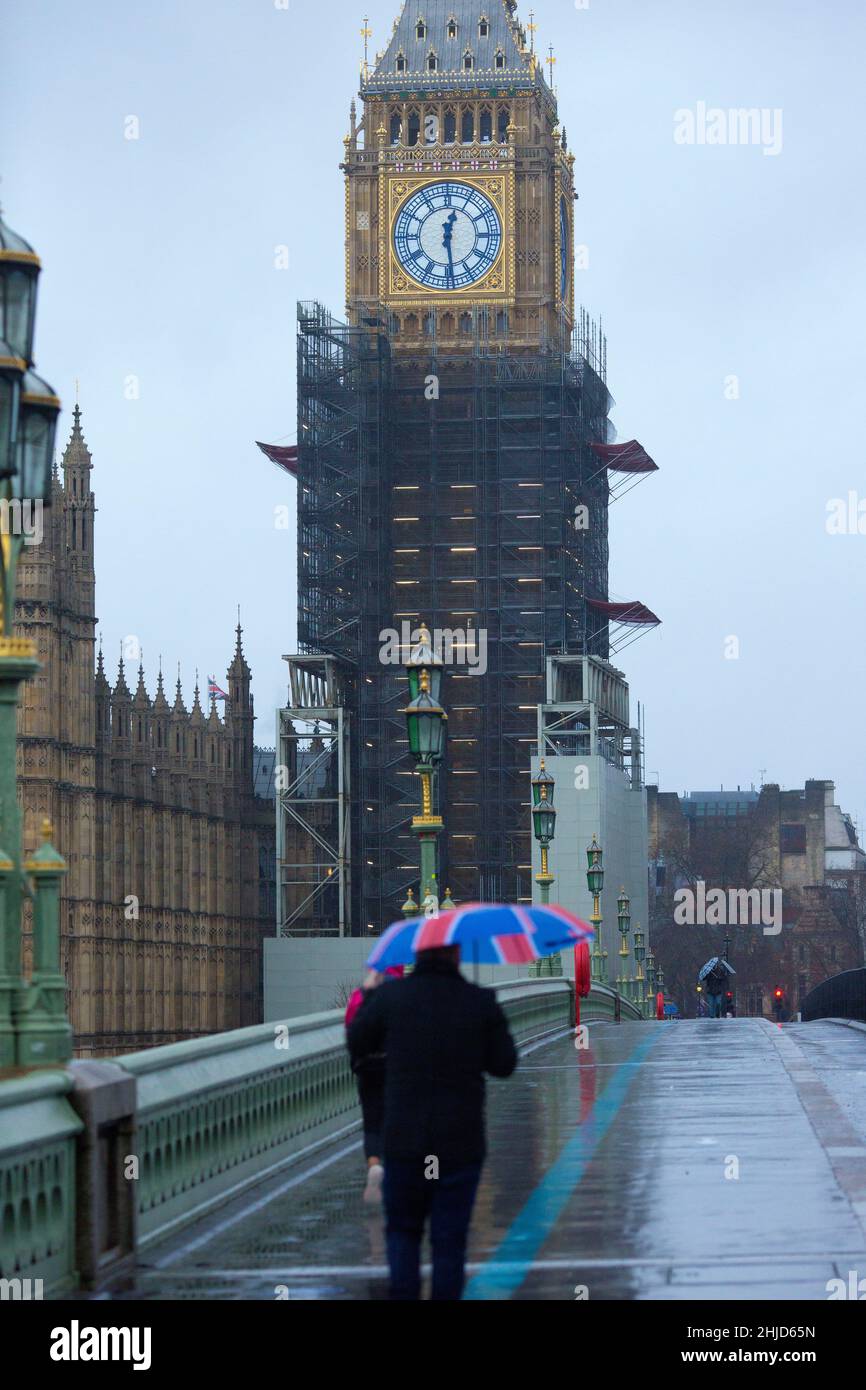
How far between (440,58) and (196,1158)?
99901 millimetres

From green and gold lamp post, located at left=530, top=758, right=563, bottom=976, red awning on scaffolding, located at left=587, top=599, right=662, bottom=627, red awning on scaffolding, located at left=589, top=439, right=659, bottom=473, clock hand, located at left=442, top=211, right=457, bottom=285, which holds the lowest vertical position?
green and gold lamp post, located at left=530, top=758, right=563, bottom=976

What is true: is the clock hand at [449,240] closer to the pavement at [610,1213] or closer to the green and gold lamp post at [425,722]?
the green and gold lamp post at [425,722]

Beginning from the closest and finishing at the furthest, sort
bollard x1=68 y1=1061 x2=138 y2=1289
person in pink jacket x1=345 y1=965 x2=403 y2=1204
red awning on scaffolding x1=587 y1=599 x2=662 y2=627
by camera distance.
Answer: bollard x1=68 y1=1061 x2=138 y2=1289 < person in pink jacket x1=345 y1=965 x2=403 y2=1204 < red awning on scaffolding x1=587 y1=599 x2=662 y2=627

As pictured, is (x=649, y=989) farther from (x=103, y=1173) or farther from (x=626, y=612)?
(x=103, y=1173)

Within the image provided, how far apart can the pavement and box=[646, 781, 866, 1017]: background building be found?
133021 millimetres

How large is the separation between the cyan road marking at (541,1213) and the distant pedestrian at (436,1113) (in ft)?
4.15

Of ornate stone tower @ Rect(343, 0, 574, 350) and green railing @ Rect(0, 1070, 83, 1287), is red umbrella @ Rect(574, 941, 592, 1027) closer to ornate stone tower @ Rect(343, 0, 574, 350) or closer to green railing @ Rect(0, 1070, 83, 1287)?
green railing @ Rect(0, 1070, 83, 1287)

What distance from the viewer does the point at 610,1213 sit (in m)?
13.9

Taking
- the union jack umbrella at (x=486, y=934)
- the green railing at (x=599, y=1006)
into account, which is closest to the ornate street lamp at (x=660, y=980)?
the green railing at (x=599, y=1006)

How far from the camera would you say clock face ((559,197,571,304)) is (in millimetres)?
109750

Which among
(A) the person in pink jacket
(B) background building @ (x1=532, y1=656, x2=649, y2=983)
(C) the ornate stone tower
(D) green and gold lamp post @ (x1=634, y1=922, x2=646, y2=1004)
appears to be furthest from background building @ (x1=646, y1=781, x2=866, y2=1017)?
(A) the person in pink jacket

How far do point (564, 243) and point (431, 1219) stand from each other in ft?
341
